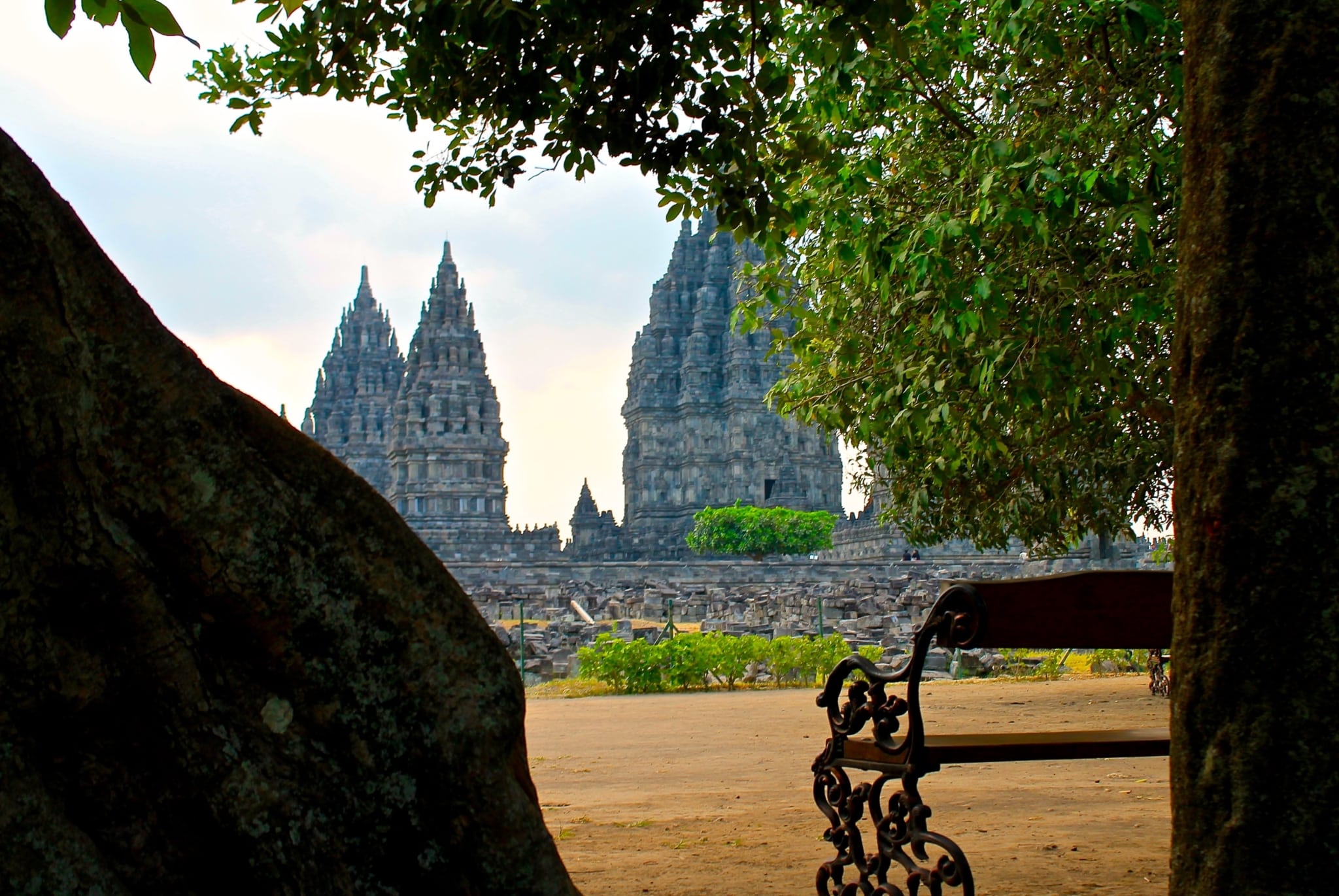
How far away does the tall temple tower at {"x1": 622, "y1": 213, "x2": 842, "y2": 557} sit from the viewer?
53.4 meters

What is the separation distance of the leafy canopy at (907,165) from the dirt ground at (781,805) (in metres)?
1.82

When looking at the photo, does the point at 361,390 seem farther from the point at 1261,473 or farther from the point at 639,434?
the point at 1261,473

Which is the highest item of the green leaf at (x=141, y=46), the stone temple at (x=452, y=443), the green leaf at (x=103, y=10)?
the stone temple at (x=452, y=443)

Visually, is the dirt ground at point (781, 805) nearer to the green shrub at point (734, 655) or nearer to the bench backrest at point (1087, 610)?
the bench backrest at point (1087, 610)

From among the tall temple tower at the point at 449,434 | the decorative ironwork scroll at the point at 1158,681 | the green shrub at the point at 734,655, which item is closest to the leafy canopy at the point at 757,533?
the tall temple tower at the point at 449,434

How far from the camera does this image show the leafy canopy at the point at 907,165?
Result: 4.58 metres

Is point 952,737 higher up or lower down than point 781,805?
higher up

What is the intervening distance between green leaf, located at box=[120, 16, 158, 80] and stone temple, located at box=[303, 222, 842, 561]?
129 feet

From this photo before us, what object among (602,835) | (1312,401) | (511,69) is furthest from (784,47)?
(1312,401)

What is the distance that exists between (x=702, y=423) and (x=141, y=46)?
53.2m

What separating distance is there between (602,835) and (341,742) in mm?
2901

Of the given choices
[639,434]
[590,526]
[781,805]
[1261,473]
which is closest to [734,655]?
[781,805]

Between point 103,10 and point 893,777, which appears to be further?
point 893,777

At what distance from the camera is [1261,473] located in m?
2.11
